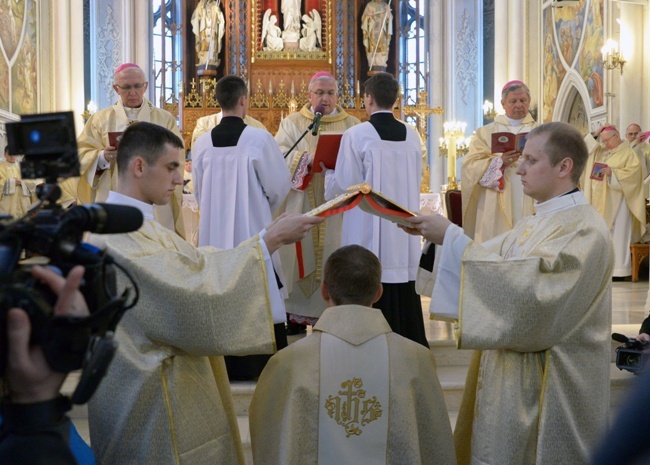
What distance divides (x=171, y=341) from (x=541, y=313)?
4.32 feet

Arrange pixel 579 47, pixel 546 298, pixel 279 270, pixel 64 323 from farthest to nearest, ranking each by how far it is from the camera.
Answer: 1. pixel 579 47
2. pixel 279 270
3. pixel 546 298
4. pixel 64 323

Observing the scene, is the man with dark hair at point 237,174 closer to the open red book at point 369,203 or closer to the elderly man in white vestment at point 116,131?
the elderly man in white vestment at point 116,131

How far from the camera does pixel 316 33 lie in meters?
19.6

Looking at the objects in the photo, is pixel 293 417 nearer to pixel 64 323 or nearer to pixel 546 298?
pixel 546 298

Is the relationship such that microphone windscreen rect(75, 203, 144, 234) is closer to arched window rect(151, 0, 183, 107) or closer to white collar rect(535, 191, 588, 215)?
white collar rect(535, 191, 588, 215)

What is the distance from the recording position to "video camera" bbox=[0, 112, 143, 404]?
5.42ft

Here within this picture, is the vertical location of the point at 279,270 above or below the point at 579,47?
below

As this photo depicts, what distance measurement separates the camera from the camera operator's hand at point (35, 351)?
65.5 inches

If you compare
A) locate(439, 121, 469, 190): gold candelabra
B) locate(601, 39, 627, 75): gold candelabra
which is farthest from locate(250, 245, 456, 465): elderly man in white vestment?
locate(601, 39, 627, 75): gold candelabra

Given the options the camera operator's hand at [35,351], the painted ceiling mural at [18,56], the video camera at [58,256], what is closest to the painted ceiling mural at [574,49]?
the painted ceiling mural at [18,56]

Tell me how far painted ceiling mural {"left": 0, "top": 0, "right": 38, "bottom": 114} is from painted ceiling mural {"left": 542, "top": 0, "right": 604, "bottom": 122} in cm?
907

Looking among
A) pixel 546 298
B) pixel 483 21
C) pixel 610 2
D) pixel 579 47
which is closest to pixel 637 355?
pixel 546 298

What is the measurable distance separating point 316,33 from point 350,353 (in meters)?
17.1

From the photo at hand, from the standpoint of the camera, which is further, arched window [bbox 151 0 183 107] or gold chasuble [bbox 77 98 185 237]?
arched window [bbox 151 0 183 107]
